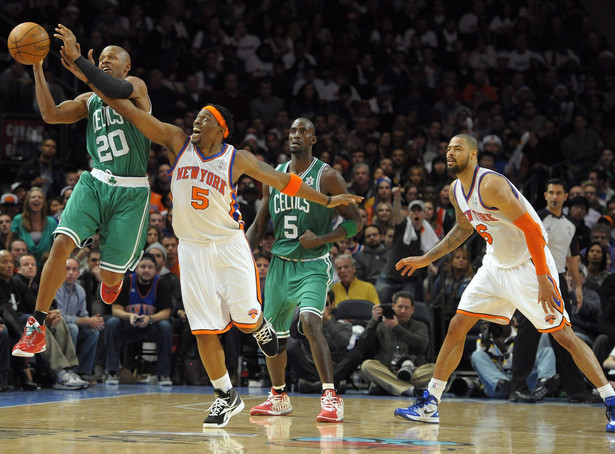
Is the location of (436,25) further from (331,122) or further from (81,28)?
(81,28)

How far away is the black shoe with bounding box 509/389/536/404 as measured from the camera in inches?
397

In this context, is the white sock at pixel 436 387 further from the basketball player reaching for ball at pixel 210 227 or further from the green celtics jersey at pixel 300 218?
the basketball player reaching for ball at pixel 210 227

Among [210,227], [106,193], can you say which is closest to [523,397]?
[210,227]

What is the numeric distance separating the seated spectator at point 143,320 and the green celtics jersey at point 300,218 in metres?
3.67

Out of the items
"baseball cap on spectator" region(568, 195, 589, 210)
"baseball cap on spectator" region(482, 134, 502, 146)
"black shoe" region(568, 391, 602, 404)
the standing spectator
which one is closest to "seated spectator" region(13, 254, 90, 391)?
the standing spectator

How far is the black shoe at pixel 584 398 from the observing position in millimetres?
10031

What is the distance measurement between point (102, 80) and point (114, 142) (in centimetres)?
57

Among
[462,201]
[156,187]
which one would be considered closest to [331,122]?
[156,187]

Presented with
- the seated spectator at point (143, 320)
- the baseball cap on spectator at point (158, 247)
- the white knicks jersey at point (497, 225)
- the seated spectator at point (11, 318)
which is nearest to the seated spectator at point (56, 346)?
the seated spectator at point (11, 318)

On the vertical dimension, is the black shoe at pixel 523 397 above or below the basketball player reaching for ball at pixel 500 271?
below

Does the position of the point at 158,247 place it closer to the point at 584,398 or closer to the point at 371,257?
the point at 371,257

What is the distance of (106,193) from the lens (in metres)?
7.18

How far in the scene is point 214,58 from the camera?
1689cm

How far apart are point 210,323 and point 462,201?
7.36 feet
